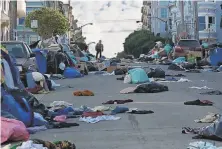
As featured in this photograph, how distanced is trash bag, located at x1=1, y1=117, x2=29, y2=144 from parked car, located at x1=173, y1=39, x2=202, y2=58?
1057 inches

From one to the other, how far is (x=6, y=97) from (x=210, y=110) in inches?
168

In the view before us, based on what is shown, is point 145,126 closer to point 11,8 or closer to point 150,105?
point 150,105

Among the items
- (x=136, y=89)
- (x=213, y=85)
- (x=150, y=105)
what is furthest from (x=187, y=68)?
(x=150, y=105)

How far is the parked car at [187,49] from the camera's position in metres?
34.2

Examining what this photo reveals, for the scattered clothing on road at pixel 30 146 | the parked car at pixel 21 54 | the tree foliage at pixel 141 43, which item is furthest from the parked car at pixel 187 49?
the tree foliage at pixel 141 43

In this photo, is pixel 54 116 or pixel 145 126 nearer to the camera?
pixel 145 126

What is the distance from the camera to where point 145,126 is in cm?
916

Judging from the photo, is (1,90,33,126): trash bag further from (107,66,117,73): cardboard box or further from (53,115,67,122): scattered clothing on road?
(107,66,117,73): cardboard box

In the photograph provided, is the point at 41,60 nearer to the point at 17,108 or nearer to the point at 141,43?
the point at 17,108

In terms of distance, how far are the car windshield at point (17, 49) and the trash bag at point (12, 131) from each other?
37.6 ft

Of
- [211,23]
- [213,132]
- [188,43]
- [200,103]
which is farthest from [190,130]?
[211,23]

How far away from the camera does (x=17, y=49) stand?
19453 millimetres

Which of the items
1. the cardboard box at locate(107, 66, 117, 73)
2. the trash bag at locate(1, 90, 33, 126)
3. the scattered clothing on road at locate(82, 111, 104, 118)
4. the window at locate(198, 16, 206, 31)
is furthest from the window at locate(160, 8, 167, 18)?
the trash bag at locate(1, 90, 33, 126)

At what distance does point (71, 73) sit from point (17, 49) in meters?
3.27
